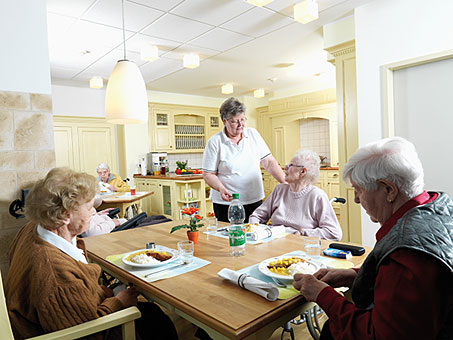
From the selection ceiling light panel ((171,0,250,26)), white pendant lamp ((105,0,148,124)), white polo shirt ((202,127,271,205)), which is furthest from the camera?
ceiling light panel ((171,0,250,26))

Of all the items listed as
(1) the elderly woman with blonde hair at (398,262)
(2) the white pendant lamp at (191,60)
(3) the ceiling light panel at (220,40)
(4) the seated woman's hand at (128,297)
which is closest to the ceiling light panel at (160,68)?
(2) the white pendant lamp at (191,60)

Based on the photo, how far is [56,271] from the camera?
108 cm

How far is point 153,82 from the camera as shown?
19.4 feet

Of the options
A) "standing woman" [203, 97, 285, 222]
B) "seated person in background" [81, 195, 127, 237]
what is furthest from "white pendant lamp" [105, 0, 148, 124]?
"seated person in background" [81, 195, 127, 237]

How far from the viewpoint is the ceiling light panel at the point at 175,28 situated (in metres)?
3.39

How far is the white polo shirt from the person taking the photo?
8.68 feet

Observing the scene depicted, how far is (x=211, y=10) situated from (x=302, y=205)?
87.9 inches

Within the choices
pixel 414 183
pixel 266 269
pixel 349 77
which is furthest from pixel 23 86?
pixel 349 77

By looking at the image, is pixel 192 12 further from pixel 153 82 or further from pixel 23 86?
pixel 153 82

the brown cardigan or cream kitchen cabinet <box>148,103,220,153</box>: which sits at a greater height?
cream kitchen cabinet <box>148,103,220,153</box>

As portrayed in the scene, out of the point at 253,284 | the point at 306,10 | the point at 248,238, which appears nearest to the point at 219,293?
the point at 253,284

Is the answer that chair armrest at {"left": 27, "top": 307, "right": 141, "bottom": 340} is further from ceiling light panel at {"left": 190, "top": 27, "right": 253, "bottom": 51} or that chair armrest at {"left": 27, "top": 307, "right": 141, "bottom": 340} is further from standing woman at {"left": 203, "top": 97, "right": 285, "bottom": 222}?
ceiling light panel at {"left": 190, "top": 27, "right": 253, "bottom": 51}

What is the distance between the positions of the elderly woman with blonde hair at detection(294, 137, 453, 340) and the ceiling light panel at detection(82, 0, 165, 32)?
2856 mm

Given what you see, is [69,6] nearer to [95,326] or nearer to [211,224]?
[211,224]
